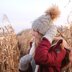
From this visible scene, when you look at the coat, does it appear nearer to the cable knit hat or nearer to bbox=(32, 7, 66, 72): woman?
bbox=(32, 7, 66, 72): woman

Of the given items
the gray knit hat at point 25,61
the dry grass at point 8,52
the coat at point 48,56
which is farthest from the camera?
the dry grass at point 8,52

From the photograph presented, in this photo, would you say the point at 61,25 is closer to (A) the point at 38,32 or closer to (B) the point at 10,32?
(B) the point at 10,32

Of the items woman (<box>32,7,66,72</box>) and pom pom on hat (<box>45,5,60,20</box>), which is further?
pom pom on hat (<box>45,5,60,20</box>)

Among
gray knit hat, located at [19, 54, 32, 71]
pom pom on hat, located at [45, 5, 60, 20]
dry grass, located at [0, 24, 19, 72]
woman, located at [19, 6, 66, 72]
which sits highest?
pom pom on hat, located at [45, 5, 60, 20]

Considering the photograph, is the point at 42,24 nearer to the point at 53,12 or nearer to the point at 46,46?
the point at 53,12

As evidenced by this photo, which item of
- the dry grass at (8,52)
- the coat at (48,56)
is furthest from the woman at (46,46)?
the dry grass at (8,52)

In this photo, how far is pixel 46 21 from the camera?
4316 millimetres

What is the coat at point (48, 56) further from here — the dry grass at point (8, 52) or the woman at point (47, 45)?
the dry grass at point (8, 52)

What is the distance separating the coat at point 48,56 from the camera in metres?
4.08

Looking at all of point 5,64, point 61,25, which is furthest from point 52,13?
point 5,64

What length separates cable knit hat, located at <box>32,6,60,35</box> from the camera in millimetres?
4273

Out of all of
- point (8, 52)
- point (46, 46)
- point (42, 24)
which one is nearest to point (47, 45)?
point (46, 46)

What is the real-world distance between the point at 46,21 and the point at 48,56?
0.44m

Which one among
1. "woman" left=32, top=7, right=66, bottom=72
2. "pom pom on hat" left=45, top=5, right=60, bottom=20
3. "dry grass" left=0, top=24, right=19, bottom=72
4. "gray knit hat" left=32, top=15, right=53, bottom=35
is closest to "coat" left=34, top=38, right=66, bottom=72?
"woman" left=32, top=7, right=66, bottom=72
